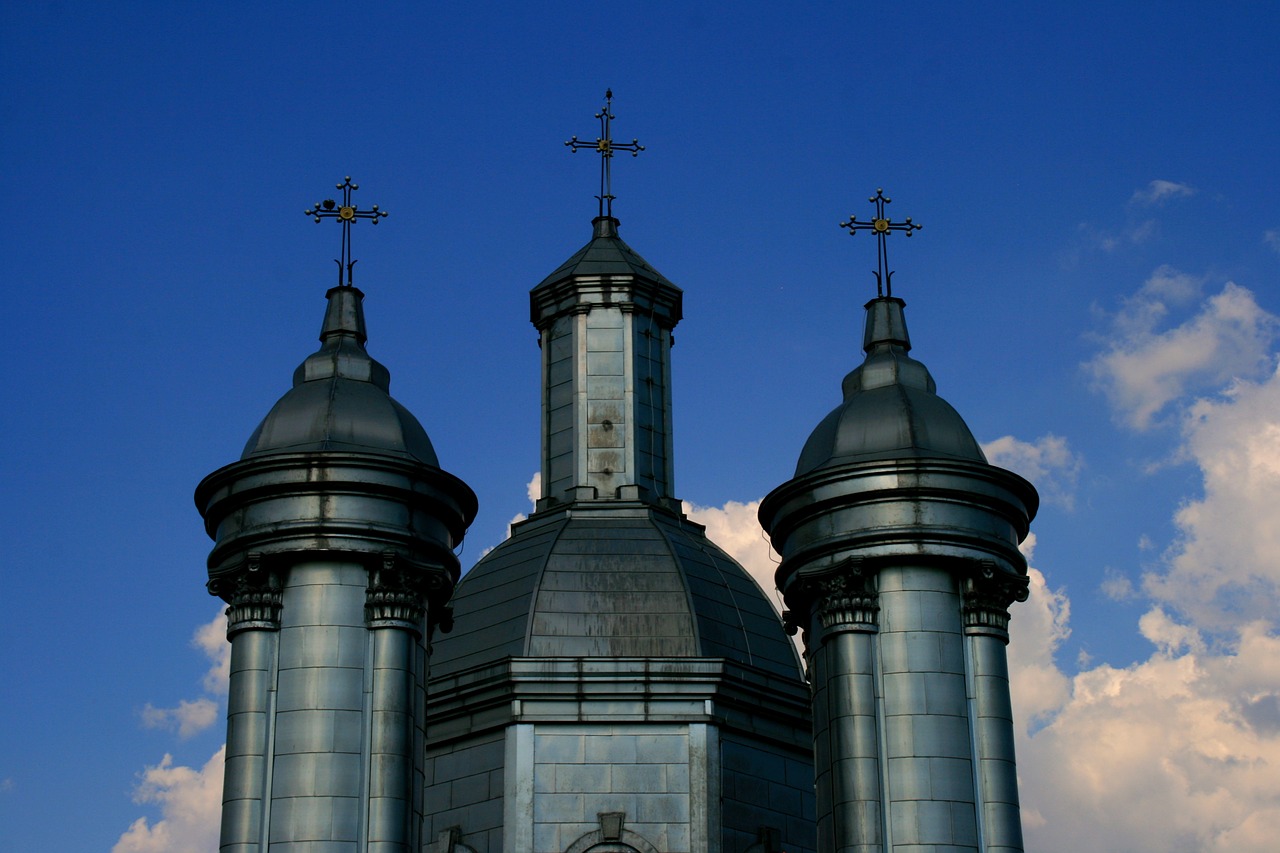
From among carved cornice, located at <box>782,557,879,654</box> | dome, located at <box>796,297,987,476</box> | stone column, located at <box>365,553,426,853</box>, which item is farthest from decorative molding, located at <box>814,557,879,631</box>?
stone column, located at <box>365,553,426,853</box>

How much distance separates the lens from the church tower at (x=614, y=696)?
51.7 m

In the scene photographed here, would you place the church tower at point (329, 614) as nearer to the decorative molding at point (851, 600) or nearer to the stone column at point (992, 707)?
the decorative molding at point (851, 600)

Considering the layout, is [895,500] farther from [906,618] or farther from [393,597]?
[393,597]

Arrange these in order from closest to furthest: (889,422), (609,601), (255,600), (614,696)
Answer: (255,600)
(889,422)
(614,696)
(609,601)

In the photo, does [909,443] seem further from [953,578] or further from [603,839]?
[603,839]

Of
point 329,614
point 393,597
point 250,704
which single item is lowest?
point 250,704

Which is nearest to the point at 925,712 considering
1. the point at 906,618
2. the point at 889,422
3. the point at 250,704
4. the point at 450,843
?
the point at 906,618

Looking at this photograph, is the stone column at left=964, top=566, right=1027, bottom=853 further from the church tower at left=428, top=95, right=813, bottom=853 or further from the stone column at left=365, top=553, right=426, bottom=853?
the stone column at left=365, top=553, right=426, bottom=853

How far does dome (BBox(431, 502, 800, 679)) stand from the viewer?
53.6 meters

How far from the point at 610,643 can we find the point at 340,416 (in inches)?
341

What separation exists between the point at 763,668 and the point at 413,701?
425 inches

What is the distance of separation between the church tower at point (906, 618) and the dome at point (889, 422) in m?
0.04

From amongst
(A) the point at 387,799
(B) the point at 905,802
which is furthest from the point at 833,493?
(A) the point at 387,799

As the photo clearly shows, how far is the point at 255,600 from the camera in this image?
46188 mm
